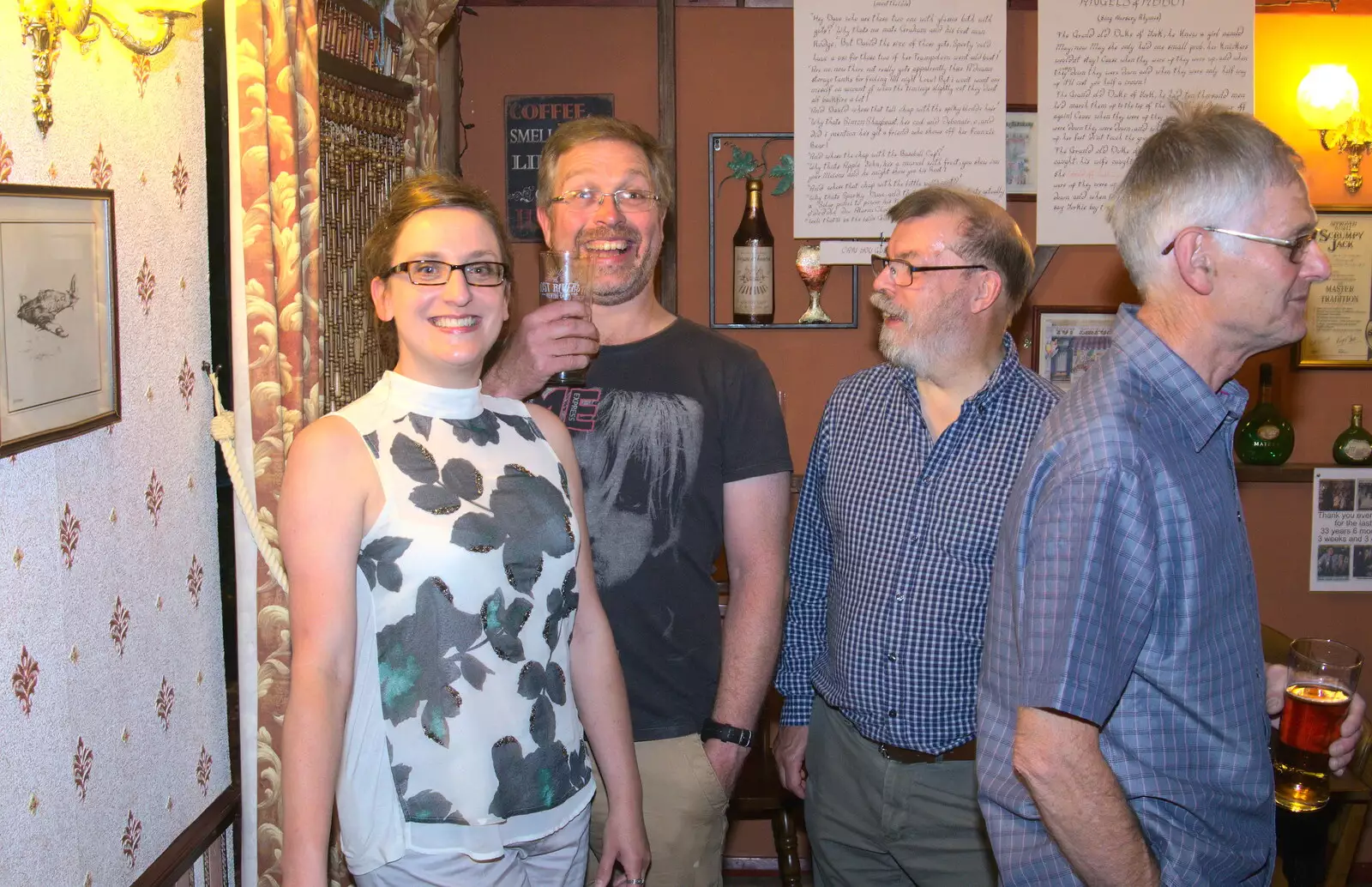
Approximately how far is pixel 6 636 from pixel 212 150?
105 cm

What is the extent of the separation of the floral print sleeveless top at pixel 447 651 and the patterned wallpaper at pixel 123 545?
429mm

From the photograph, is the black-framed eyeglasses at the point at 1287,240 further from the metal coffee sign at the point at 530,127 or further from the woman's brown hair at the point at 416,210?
the metal coffee sign at the point at 530,127

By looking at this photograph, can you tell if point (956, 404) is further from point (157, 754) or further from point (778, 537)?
point (157, 754)

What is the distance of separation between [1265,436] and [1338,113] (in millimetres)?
1082

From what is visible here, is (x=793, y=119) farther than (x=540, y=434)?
Yes

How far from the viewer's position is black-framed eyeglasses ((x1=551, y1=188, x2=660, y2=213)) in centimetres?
213

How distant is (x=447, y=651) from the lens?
1.56 meters

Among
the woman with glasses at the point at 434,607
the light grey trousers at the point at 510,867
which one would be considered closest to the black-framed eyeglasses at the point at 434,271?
the woman with glasses at the point at 434,607

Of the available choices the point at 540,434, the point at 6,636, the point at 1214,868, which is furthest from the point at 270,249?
the point at 1214,868

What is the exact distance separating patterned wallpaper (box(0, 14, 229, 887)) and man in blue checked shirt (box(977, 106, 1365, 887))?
1.33 meters

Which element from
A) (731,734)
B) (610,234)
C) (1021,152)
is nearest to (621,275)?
(610,234)

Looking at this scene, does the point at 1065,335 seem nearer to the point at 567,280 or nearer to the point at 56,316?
the point at 567,280

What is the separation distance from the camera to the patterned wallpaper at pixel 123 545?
4.98 feet

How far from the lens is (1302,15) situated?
3.76 meters
